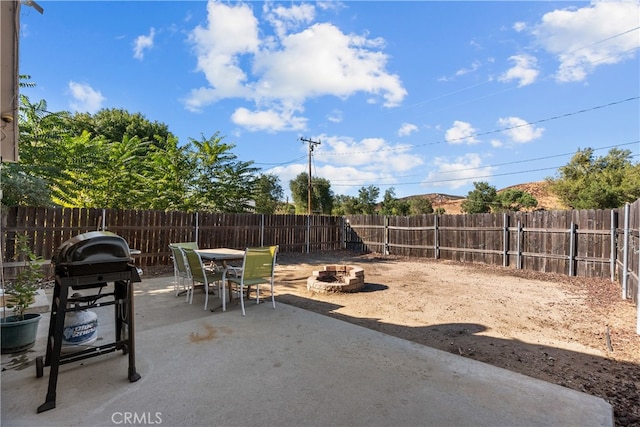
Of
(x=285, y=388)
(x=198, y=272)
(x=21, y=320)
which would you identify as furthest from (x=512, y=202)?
(x=21, y=320)

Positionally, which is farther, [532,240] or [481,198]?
[481,198]

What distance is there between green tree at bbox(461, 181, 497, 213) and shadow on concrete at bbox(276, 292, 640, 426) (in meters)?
24.3

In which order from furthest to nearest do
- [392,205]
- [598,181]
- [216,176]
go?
1. [392,205]
2. [598,181]
3. [216,176]

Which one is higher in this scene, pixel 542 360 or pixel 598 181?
pixel 598 181

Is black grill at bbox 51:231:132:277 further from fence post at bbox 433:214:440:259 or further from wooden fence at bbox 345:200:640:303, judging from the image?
fence post at bbox 433:214:440:259

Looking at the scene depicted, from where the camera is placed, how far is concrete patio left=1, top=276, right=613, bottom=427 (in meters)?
1.98

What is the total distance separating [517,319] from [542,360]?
5.06 feet

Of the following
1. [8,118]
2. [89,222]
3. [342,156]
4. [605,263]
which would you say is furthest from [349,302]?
[342,156]

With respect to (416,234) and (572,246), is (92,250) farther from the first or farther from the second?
(416,234)

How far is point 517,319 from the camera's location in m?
4.52

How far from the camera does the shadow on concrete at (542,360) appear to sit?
8.19 ft

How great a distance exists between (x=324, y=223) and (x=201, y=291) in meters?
8.86

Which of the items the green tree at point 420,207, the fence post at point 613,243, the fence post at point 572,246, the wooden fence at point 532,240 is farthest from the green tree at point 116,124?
the fence post at point 613,243

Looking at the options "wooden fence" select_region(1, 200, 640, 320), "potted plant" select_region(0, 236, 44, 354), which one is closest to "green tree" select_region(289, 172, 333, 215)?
"wooden fence" select_region(1, 200, 640, 320)
